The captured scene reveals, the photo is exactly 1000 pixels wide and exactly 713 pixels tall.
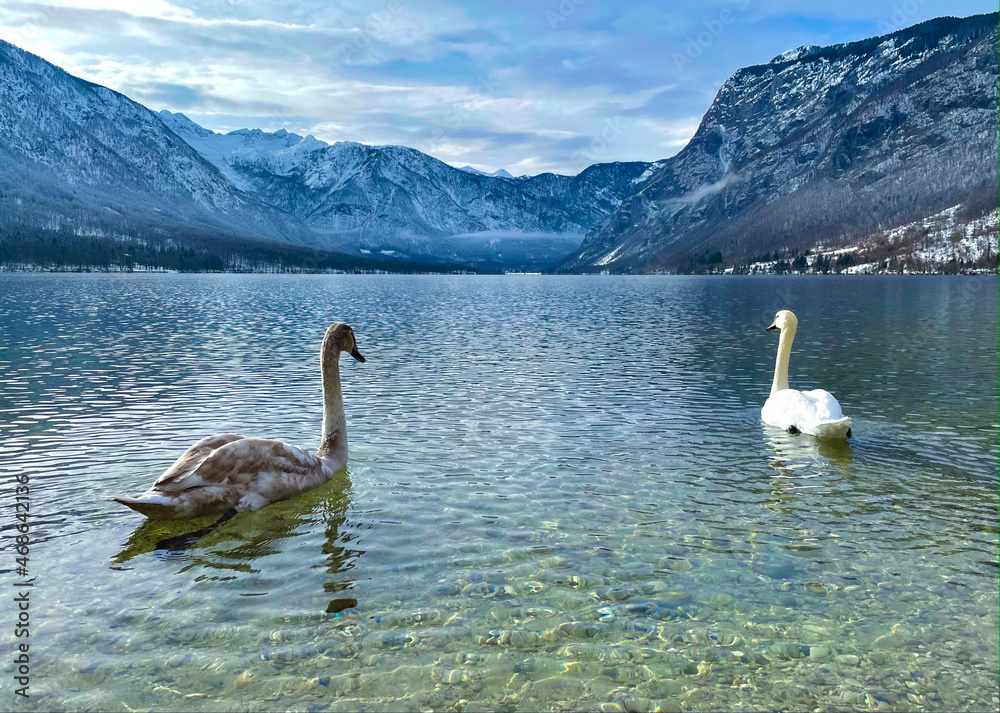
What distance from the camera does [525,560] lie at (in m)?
11.6

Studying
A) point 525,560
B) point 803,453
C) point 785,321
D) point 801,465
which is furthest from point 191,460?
point 785,321

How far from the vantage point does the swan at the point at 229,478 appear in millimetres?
12148

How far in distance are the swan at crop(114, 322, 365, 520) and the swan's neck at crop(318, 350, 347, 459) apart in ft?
1.14

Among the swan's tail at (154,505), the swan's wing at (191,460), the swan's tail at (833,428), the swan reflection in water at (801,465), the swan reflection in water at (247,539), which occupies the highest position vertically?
the swan's wing at (191,460)

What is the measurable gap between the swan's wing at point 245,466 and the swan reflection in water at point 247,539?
775 mm

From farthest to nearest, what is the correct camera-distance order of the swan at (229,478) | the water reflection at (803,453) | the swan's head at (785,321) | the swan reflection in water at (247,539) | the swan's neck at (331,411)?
the swan's head at (785,321) < the water reflection at (803,453) < the swan's neck at (331,411) < the swan at (229,478) < the swan reflection in water at (247,539)

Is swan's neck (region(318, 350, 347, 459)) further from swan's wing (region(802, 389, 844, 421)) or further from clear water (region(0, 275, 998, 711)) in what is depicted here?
swan's wing (region(802, 389, 844, 421))

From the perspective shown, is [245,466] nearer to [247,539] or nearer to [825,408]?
[247,539]

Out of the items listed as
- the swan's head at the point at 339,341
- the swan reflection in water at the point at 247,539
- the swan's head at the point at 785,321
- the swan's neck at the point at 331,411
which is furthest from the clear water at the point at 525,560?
the swan's head at the point at 785,321

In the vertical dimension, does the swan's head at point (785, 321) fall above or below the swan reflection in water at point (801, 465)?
above

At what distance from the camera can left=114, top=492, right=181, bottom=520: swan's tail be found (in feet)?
38.1

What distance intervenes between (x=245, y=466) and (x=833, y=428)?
16.0 metres

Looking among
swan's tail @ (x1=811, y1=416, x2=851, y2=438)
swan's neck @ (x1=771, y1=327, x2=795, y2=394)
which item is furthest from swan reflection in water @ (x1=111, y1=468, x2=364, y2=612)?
swan's neck @ (x1=771, y1=327, x2=795, y2=394)

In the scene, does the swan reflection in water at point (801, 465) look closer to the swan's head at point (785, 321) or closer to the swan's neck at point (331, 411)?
the swan's head at point (785, 321)
